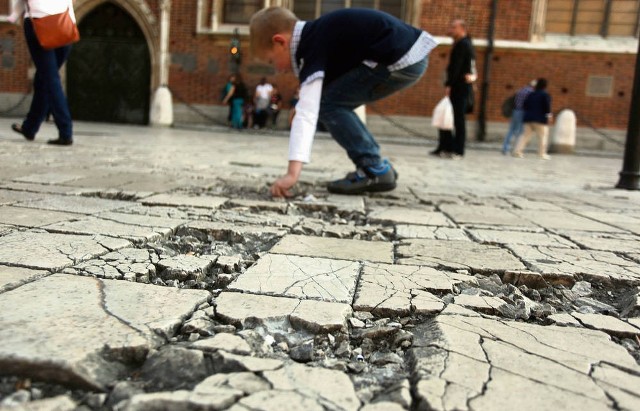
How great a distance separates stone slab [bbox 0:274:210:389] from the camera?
3.36 feet

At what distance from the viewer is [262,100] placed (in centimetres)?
1378

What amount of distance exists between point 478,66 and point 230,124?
6.70 m

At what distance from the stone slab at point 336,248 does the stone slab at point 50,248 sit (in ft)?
2.08

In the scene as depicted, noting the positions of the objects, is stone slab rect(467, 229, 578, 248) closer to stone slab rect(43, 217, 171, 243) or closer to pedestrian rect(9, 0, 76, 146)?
stone slab rect(43, 217, 171, 243)

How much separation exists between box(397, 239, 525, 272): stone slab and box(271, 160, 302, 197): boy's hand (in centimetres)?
103

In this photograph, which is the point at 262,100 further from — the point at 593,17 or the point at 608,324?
the point at 608,324

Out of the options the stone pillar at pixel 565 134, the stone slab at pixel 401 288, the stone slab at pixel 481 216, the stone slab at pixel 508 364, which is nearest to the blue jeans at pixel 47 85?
the stone slab at pixel 481 216

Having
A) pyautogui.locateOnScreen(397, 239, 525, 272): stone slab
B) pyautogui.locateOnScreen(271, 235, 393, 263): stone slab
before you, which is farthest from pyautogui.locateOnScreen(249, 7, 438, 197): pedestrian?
pyautogui.locateOnScreen(397, 239, 525, 272): stone slab

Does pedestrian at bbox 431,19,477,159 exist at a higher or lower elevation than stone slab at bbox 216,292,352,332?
higher

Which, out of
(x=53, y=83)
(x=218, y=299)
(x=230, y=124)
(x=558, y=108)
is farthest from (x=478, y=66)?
(x=218, y=299)

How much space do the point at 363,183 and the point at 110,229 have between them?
81.3 inches

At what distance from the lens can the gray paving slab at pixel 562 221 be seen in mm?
3061

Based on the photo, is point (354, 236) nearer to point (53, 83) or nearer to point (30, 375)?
point (30, 375)

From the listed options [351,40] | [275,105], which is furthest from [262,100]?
[351,40]
